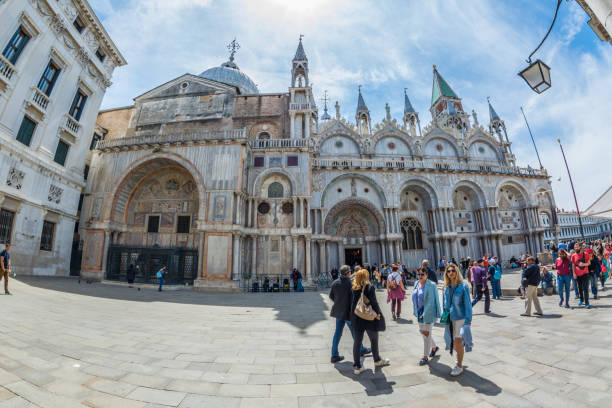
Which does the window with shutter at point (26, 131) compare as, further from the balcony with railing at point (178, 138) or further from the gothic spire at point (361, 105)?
the gothic spire at point (361, 105)

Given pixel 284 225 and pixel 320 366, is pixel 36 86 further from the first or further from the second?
pixel 320 366

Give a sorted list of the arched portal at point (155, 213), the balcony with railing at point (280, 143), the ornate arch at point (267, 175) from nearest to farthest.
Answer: the arched portal at point (155, 213) → the ornate arch at point (267, 175) → the balcony with railing at point (280, 143)

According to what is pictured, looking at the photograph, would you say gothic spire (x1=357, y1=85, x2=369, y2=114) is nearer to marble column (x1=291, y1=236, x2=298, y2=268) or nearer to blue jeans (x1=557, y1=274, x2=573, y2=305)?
marble column (x1=291, y1=236, x2=298, y2=268)

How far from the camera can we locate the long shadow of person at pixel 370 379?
3.23m

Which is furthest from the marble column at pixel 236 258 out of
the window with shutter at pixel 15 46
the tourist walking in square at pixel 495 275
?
the window with shutter at pixel 15 46

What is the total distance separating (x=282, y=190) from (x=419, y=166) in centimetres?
1335

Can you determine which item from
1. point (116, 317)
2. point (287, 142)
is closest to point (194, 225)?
point (287, 142)

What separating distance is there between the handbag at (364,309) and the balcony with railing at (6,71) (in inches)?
784

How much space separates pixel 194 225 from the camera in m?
19.0

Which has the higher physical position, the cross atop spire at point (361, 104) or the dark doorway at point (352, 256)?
the cross atop spire at point (361, 104)

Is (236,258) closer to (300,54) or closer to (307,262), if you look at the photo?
(307,262)

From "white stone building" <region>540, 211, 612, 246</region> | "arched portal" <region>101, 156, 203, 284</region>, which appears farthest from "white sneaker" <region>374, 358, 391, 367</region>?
"white stone building" <region>540, 211, 612, 246</region>

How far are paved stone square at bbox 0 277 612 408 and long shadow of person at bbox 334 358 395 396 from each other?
0.05 feet

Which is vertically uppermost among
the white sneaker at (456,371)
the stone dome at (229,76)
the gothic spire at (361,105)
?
the stone dome at (229,76)
